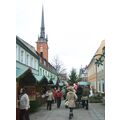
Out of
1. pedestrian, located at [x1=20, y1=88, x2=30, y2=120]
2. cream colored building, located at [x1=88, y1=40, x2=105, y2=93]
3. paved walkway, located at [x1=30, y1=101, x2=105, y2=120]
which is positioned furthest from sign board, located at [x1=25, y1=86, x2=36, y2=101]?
pedestrian, located at [x1=20, y1=88, x2=30, y2=120]

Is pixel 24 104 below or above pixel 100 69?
below

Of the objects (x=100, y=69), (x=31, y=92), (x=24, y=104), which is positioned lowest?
(x=24, y=104)

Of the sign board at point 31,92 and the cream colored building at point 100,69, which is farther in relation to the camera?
the sign board at point 31,92

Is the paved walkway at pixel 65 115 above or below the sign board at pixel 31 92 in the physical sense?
below

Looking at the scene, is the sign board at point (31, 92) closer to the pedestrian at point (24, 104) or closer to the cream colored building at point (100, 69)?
the cream colored building at point (100, 69)

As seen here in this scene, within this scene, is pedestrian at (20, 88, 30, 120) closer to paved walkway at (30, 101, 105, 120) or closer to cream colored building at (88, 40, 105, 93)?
paved walkway at (30, 101, 105, 120)

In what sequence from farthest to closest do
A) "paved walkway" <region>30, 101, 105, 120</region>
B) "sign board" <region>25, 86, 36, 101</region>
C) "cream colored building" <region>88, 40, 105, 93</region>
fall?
"sign board" <region>25, 86, 36, 101</region>, "paved walkway" <region>30, 101, 105, 120</region>, "cream colored building" <region>88, 40, 105, 93</region>

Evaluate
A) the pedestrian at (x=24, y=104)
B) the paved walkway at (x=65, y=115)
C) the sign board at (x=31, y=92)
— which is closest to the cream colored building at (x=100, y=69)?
the paved walkway at (x=65, y=115)

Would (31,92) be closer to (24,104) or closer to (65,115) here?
(65,115)

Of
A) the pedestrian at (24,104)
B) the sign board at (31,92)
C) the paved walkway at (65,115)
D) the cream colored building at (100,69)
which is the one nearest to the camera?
the pedestrian at (24,104)

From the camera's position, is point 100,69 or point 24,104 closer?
point 24,104

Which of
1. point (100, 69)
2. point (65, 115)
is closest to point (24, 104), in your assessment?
point (65, 115)
